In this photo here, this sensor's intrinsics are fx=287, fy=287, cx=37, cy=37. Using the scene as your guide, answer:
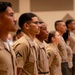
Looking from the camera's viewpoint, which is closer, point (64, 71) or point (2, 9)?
point (2, 9)

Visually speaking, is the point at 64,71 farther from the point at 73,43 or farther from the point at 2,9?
the point at 2,9

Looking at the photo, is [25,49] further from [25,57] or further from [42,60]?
[42,60]

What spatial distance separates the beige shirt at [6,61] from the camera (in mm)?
2395

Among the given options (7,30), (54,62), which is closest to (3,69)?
(7,30)

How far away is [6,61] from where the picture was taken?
241 centimetres

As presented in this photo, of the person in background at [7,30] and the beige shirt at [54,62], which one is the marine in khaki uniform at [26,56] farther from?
the beige shirt at [54,62]

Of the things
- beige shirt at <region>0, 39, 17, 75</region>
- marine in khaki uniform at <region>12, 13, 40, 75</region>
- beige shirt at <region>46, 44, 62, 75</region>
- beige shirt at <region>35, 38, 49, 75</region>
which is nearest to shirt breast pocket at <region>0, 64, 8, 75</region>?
beige shirt at <region>0, 39, 17, 75</region>

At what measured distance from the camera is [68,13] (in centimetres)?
853

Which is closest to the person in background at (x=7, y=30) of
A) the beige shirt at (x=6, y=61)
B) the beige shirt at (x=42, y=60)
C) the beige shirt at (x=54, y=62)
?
the beige shirt at (x=6, y=61)

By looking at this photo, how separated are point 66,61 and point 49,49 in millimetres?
1408

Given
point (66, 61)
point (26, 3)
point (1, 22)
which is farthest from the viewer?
point (26, 3)

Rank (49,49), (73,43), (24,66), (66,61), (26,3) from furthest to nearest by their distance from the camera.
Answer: (26,3) → (73,43) → (66,61) → (49,49) → (24,66)

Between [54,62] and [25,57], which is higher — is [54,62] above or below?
below

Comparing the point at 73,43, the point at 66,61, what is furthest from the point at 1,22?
the point at 73,43
